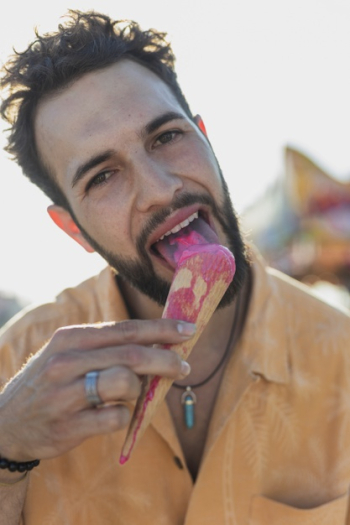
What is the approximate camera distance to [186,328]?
60.7 inches

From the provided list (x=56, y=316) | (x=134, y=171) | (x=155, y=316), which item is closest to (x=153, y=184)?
(x=134, y=171)

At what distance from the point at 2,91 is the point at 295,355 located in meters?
1.92

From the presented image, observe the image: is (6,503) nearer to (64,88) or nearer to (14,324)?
(14,324)

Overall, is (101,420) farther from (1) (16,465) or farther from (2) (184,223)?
(2) (184,223)

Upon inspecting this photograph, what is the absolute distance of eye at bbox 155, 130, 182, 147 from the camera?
8.10 feet

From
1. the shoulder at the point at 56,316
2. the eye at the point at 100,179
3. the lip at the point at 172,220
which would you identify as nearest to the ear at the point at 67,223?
the shoulder at the point at 56,316

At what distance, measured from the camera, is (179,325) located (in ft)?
5.02

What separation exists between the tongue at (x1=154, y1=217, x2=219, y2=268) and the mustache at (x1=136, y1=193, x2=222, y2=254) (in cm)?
7

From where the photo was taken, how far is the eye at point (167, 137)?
2469mm

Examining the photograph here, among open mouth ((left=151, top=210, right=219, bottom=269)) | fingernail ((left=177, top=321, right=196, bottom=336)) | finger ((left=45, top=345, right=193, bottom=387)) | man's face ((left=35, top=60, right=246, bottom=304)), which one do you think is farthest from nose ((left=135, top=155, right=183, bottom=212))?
finger ((left=45, top=345, right=193, bottom=387))

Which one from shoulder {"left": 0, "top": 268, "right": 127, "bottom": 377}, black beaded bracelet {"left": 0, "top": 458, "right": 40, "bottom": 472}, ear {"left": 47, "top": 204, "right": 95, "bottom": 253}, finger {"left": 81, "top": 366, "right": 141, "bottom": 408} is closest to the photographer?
finger {"left": 81, "top": 366, "right": 141, "bottom": 408}

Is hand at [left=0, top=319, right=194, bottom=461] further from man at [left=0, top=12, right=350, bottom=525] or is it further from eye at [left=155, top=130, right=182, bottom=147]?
eye at [left=155, top=130, right=182, bottom=147]

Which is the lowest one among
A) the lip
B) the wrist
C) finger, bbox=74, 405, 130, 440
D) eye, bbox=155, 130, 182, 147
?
the wrist

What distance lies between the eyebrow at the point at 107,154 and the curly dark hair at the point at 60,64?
0.99 feet
